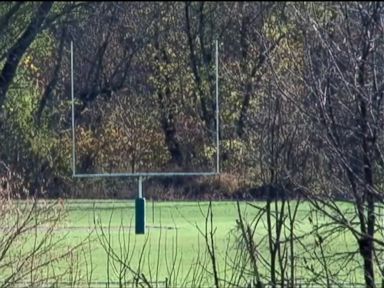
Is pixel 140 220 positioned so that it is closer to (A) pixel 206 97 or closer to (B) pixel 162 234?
(B) pixel 162 234

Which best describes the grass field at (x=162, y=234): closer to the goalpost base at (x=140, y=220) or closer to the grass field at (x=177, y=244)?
the grass field at (x=177, y=244)

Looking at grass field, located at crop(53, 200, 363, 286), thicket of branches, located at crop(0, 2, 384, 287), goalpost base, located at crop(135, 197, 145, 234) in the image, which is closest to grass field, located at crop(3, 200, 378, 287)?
grass field, located at crop(53, 200, 363, 286)

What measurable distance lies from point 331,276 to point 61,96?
2770cm

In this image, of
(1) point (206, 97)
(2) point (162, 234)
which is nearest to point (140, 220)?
(2) point (162, 234)

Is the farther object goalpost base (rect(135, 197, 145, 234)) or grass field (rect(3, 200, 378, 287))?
goalpost base (rect(135, 197, 145, 234))

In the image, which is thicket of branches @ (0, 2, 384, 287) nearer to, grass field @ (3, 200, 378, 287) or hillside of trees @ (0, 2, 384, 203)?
hillside of trees @ (0, 2, 384, 203)

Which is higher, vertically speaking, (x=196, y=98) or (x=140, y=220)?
(x=196, y=98)

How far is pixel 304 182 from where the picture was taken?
407 inches

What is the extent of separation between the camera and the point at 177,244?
19.4 meters

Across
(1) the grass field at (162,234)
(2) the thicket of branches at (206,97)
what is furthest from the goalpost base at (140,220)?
(2) the thicket of branches at (206,97)

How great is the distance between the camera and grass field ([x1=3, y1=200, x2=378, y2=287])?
430 inches

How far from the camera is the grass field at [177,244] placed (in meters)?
10.9

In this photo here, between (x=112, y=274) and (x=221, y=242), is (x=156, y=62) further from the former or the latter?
(x=112, y=274)

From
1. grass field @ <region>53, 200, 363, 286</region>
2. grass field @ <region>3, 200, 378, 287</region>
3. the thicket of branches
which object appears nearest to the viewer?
the thicket of branches
